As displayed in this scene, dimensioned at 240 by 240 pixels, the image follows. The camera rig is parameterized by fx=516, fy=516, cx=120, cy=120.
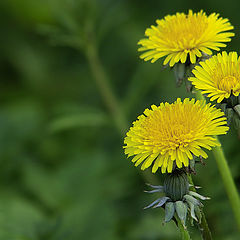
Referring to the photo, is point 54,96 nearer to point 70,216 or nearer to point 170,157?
point 70,216

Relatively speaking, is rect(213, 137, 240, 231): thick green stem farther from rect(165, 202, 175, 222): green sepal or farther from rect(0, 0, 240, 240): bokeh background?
rect(165, 202, 175, 222): green sepal

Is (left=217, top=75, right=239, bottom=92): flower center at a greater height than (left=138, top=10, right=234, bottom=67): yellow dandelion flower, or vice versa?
(left=138, top=10, right=234, bottom=67): yellow dandelion flower

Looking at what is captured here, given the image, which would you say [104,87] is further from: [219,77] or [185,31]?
[219,77]

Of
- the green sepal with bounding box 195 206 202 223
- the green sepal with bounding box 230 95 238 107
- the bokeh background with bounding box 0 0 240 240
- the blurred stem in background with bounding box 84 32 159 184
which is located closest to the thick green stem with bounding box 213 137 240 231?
the bokeh background with bounding box 0 0 240 240

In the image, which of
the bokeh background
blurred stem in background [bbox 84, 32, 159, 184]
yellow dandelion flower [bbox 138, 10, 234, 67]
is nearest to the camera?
yellow dandelion flower [bbox 138, 10, 234, 67]

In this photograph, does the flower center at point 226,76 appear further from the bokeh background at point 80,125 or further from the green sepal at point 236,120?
the bokeh background at point 80,125

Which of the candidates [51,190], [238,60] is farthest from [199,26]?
[51,190]
